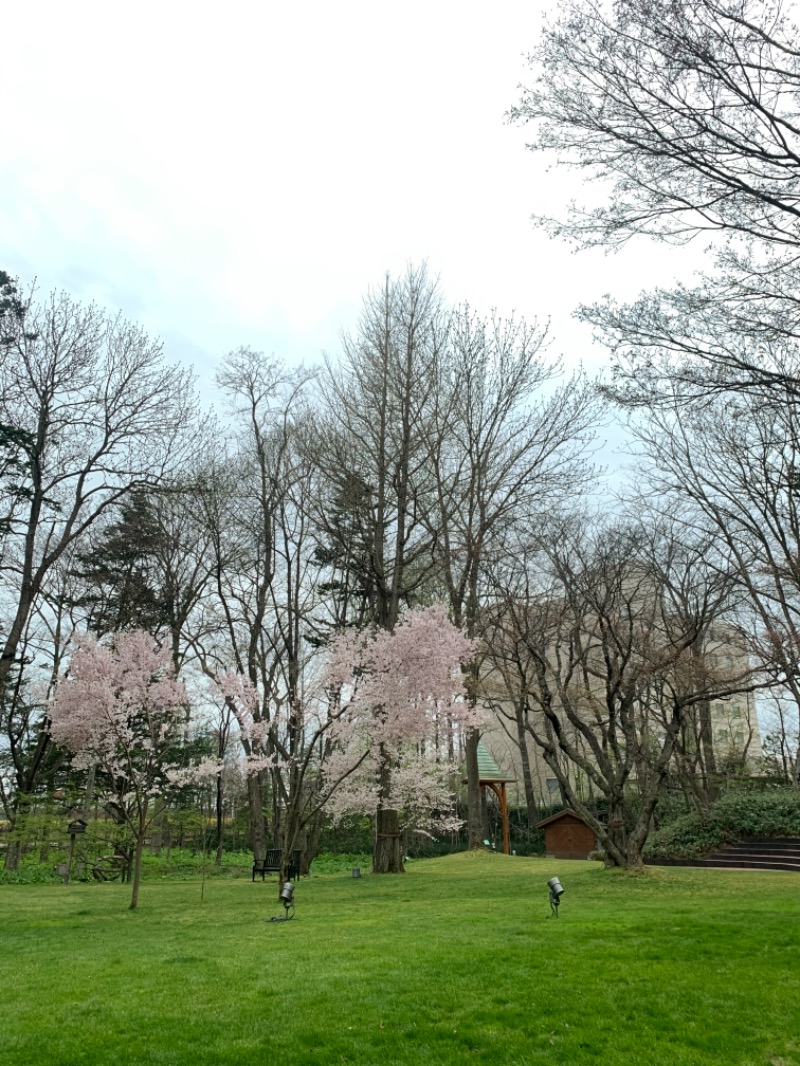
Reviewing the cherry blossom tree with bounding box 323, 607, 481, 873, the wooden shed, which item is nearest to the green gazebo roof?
the wooden shed

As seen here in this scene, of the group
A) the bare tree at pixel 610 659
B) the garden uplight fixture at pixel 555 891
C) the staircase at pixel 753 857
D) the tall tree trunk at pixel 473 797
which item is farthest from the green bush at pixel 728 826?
the garden uplight fixture at pixel 555 891

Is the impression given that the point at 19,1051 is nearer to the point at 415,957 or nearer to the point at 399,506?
the point at 415,957

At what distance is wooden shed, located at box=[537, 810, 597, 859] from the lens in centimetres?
2300

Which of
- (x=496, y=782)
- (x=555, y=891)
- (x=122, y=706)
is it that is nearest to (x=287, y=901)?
(x=555, y=891)

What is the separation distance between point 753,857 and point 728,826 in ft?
4.51

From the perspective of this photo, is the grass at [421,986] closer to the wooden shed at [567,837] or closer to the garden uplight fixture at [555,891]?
the garden uplight fixture at [555,891]

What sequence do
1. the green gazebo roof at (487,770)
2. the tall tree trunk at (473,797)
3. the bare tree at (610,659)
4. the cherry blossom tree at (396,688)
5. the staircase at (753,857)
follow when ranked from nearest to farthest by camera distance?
1. the bare tree at (610,659)
2. the cherry blossom tree at (396,688)
3. the staircase at (753,857)
4. the tall tree trunk at (473,797)
5. the green gazebo roof at (487,770)

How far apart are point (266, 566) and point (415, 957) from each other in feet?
39.0

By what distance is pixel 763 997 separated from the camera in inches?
211

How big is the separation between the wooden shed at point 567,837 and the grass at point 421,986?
13751 millimetres

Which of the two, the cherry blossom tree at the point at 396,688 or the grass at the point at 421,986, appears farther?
the cherry blossom tree at the point at 396,688

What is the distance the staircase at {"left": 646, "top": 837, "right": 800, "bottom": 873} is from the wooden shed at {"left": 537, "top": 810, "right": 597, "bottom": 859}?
695 cm

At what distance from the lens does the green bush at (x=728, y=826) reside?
16312 millimetres

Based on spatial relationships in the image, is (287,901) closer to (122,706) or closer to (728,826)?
(122,706)
